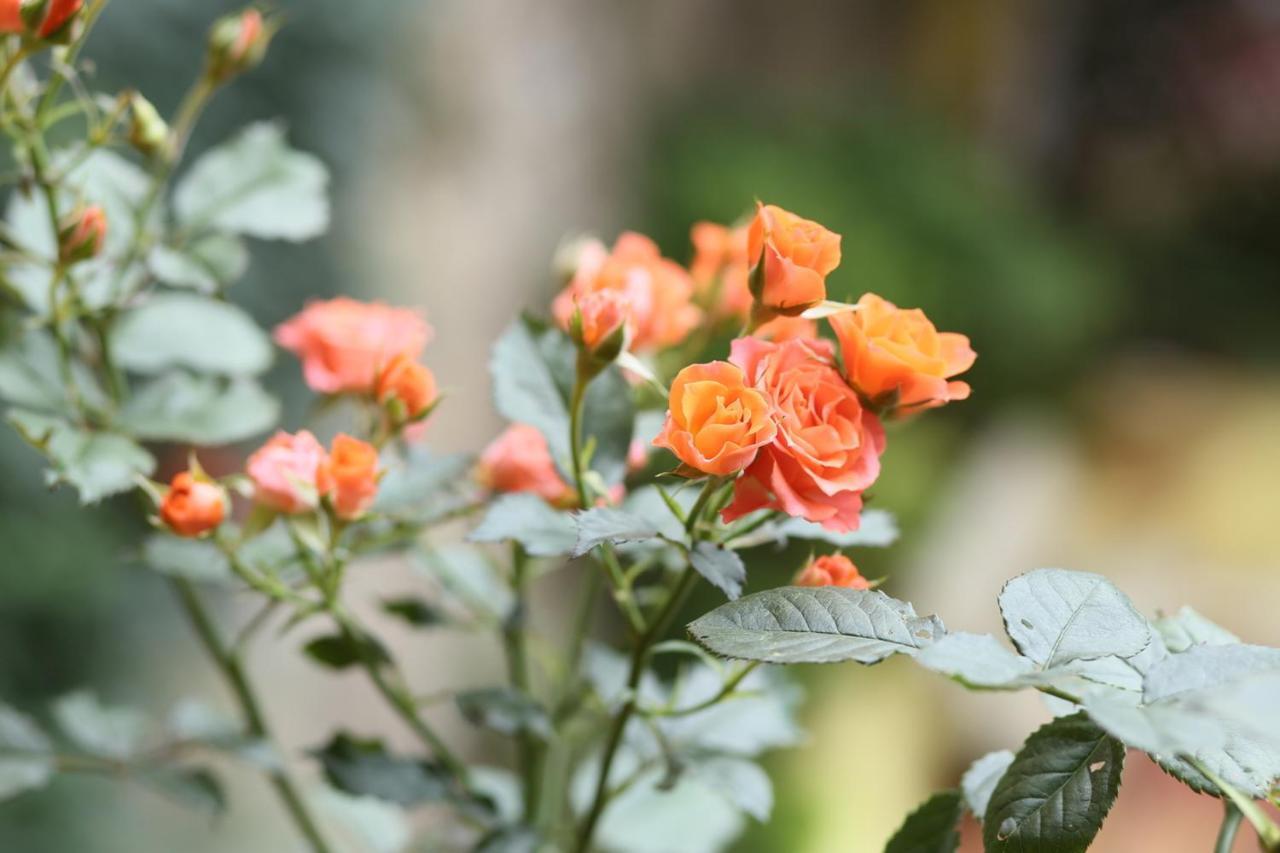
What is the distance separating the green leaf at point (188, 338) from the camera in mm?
528

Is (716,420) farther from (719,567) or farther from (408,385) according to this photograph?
(408,385)

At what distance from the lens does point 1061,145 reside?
3115 millimetres

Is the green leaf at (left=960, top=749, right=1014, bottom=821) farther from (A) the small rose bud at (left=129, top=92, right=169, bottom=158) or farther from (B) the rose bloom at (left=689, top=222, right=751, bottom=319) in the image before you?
(A) the small rose bud at (left=129, top=92, right=169, bottom=158)

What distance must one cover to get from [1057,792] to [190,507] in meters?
0.31

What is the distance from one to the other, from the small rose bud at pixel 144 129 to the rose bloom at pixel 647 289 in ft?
0.60

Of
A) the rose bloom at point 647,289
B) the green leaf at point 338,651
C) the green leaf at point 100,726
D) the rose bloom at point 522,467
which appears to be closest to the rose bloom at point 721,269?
the rose bloom at point 647,289

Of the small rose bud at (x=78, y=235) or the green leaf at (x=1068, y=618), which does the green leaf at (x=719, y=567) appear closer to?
the green leaf at (x=1068, y=618)

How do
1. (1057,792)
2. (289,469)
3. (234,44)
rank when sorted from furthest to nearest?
(234,44), (289,469), (1057,792)

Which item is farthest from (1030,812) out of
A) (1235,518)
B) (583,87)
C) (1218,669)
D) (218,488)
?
(583,87)

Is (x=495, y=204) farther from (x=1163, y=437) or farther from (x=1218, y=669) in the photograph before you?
(x=1218, y=669)

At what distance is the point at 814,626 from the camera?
316 millimetres

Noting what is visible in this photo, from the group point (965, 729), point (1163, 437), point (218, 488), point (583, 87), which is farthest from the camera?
point (583, 87)

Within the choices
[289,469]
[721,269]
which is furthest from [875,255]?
[289,469]

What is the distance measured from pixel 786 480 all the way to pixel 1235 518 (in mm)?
1872
